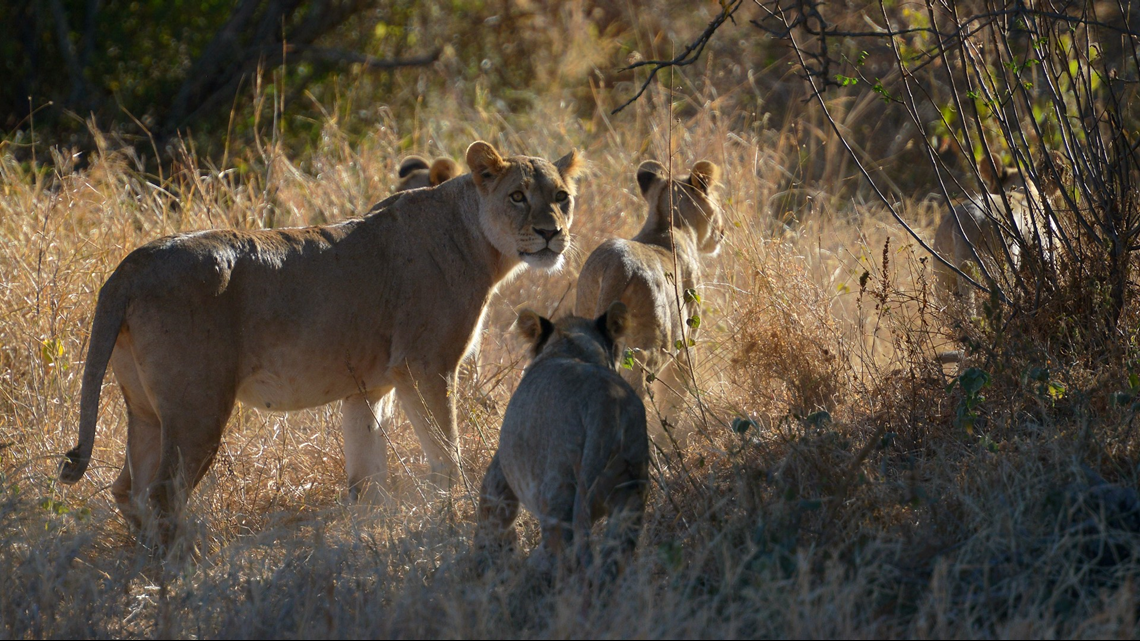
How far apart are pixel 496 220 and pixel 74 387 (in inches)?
96.2

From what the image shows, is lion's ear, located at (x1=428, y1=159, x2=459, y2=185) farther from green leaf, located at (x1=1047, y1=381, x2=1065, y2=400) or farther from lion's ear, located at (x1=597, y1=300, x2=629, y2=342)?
green leaf, located at (x1=1047, y1=381, x2=1065, y2=400)

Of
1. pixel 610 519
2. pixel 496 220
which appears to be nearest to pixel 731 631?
pixel 610 519

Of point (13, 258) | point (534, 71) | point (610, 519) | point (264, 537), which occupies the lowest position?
point (264, 537)

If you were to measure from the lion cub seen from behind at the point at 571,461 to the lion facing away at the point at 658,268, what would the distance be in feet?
3.87

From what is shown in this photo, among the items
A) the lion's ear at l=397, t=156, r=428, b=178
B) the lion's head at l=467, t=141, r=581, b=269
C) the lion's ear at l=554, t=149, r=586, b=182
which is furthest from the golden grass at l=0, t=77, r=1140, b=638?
the lion's ear at l=397, t=156, r=428, b=178

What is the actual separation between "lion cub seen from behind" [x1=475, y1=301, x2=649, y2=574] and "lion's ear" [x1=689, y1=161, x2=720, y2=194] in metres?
2.78

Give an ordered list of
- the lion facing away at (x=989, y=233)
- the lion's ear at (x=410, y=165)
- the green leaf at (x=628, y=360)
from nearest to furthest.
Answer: the green leaf at (x=628, y=360) → the lion facing away at (x=989, y=233) → the lion's ear at (x=410, y=165)

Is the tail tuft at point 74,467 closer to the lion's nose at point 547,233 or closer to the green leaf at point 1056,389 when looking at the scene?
the lion's nose at point 547,233

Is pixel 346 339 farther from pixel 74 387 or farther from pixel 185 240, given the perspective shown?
pixel 74 387

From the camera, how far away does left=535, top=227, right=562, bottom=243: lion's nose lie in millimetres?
5398

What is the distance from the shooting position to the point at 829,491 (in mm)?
4227

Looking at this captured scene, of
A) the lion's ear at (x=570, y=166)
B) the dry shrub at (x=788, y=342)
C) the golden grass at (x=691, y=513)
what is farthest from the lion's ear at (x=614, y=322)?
the lion's ear at (x=570, y=166)

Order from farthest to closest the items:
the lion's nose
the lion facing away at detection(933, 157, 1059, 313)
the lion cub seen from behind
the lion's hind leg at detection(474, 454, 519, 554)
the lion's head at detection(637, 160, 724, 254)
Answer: the lion's head at detection(637, 160, 724, 254), the lion's nose, the lion facing away at detection(933, 157, 1059, 313), the lion's hind leg at detection(474, 454, 519, 554), the lion cub seen from behind

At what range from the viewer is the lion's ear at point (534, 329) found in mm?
4219
